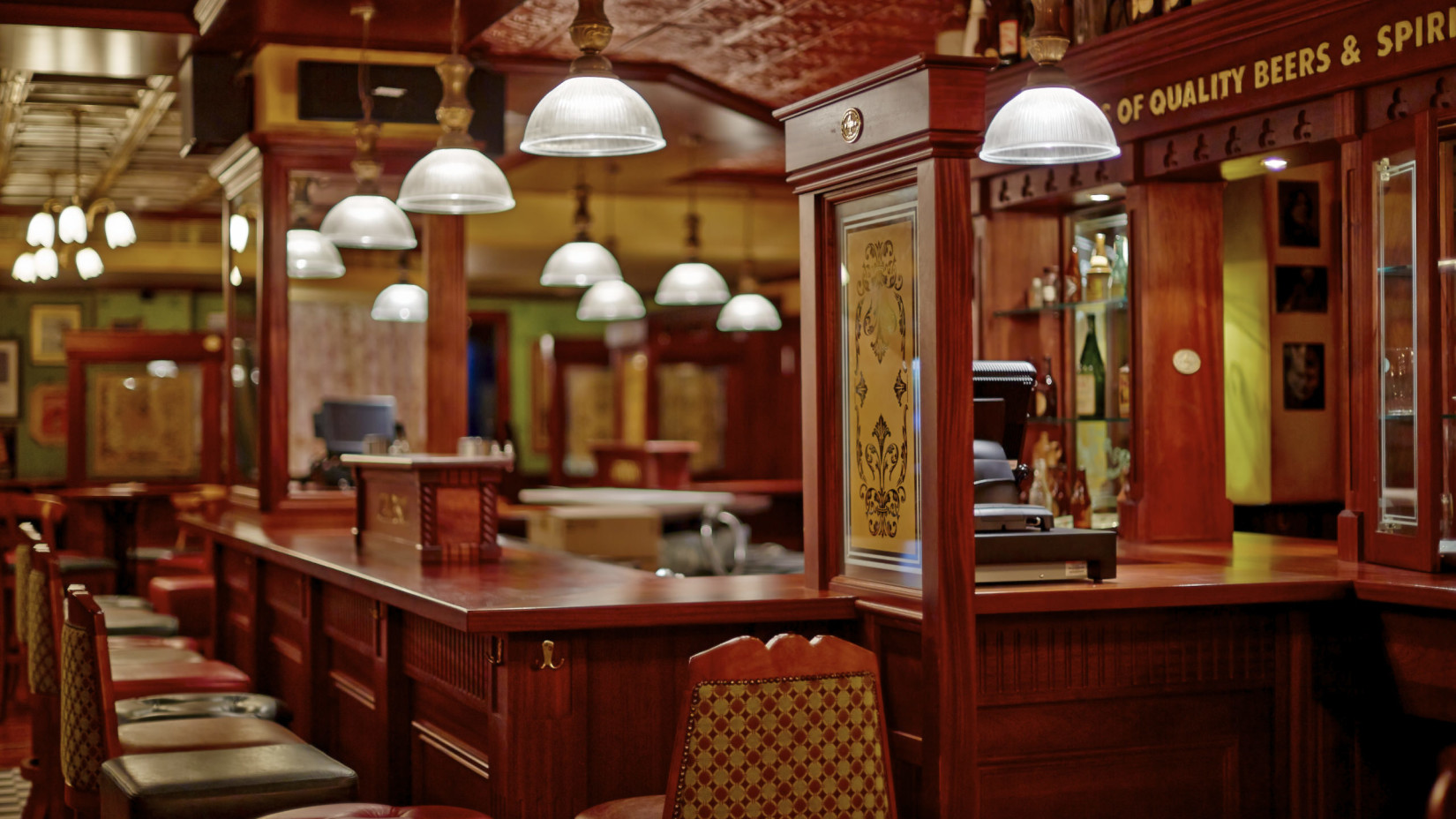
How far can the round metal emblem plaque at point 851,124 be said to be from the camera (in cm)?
358

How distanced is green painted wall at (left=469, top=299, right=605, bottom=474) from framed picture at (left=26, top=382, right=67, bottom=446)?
498cm

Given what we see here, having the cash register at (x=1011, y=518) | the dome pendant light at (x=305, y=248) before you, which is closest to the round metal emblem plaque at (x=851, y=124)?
the cash register at (x=1011, y=518)

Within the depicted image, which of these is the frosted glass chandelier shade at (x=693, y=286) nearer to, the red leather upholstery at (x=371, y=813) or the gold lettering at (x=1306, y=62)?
the gold lettering at (x=1306, y=62)

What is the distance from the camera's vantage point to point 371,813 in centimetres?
320

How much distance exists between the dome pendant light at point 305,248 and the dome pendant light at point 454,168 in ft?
7.74

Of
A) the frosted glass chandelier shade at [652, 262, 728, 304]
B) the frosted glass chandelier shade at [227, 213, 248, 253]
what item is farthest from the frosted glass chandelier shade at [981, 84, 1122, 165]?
the frosted glass chandelier shade at [652, 262, 728, 304]

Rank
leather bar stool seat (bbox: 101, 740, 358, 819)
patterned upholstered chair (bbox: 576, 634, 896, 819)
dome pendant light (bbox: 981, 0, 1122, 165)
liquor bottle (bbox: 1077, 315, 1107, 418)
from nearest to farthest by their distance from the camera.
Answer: patterned upholstered chair (bbox: 576, 634, 896, 819), leather bar stool seat (bbox: 101, 740, 358, 819), dome pendant light (bbox: 981, 0, 1122, 165), liquor bottle (bbox: 1077, 315, 1107, 418)

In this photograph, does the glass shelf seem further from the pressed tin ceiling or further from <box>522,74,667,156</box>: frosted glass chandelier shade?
<box>522,74,667,156</box>: frosted glass chandelier shade

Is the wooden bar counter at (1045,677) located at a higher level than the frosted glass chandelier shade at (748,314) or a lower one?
lower

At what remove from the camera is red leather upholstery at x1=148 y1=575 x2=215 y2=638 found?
7512 millimetres

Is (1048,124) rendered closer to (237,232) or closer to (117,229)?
(237,232)

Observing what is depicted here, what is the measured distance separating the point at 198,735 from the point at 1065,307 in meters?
3.41

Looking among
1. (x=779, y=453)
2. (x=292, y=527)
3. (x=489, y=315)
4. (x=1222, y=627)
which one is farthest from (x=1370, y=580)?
(x=489, y=315)

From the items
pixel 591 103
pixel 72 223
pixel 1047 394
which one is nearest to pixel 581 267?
pixel 72 223
